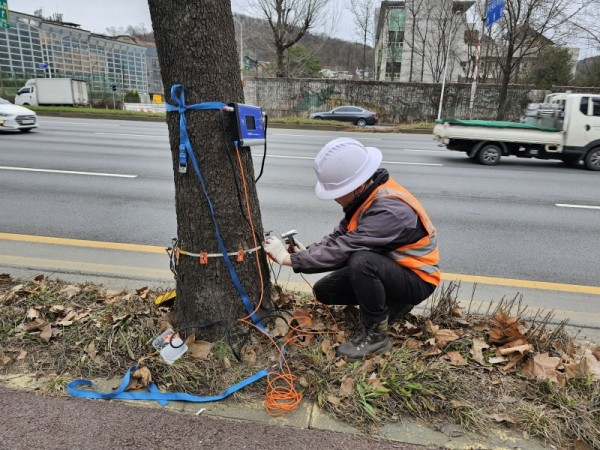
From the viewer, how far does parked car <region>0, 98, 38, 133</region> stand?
1424cm

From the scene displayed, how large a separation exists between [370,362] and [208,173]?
1324mm

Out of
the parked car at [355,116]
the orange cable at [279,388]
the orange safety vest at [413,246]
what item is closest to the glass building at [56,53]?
the parked car at [355,116]

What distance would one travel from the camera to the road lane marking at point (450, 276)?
4035mm

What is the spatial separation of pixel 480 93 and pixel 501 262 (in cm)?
2605

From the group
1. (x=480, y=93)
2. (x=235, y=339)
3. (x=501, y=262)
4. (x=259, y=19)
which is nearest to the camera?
(x=235, y=339)

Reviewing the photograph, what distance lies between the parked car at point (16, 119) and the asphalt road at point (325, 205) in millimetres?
2617

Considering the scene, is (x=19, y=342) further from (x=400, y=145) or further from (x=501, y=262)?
(x=400, y=145)

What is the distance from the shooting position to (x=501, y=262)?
15.4 ft

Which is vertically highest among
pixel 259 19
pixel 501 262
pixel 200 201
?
pixel 259 19

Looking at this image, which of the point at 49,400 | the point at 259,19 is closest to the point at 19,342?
the point at 49,400

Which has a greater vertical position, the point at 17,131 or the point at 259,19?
the point at 259,19

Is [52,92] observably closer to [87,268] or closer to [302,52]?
[302,52]

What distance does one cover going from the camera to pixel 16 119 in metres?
14.4

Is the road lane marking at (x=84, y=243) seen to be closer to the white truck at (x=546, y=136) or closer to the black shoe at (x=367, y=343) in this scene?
the black shoe at (x=367, y=343)
